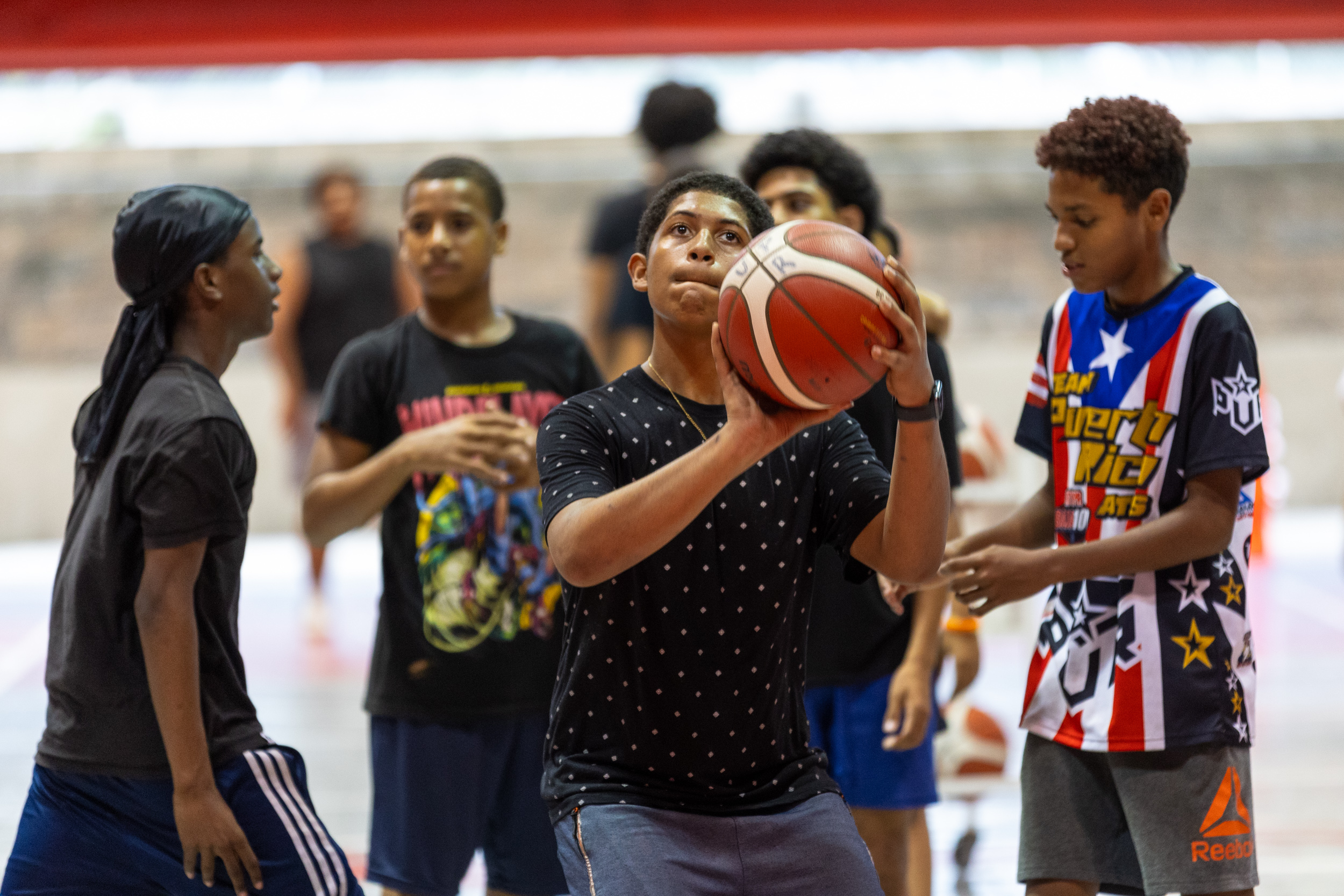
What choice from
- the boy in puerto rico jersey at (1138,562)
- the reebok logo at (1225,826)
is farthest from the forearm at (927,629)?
the reebok logo at (1225,826)

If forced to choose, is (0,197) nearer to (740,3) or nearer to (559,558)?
(740,3)

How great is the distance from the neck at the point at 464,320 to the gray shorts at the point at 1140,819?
1.53 m

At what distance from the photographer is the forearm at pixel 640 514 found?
1.97m

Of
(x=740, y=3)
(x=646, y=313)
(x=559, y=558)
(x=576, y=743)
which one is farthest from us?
(x=740, y=3)

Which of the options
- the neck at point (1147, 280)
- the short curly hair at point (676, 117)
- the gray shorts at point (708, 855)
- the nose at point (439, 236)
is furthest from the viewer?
the short curly hair at point (676, 117)

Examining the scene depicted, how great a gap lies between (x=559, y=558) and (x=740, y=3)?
259 inches

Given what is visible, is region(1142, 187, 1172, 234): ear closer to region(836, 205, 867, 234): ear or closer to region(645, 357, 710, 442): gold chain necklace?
region(836, 205, 867, 234): ear

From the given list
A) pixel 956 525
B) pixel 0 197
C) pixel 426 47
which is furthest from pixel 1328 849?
pixel 0 197

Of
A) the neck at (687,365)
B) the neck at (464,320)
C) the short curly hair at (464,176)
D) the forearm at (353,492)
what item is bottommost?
the forearm at (353,492)

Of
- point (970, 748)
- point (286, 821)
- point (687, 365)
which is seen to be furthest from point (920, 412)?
point (970, 748)

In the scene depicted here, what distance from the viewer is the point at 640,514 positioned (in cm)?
200

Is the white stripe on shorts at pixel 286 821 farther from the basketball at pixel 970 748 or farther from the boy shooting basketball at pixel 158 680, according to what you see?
the basketball at pixel 970 748

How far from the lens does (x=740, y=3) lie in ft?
26.5

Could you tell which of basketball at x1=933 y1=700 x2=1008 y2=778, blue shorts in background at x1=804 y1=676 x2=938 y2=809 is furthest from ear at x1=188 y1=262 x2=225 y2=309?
basketball at x1=933 y1=700 x2=1008 y2=778
